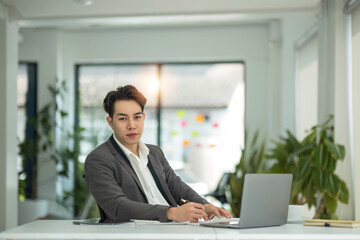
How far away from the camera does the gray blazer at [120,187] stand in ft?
8.77

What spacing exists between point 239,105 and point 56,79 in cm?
301

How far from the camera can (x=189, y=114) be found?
30.2 ft

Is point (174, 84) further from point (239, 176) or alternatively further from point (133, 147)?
point (133, 147)

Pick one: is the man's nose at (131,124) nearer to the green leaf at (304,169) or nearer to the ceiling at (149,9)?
the green leaf at (304,169)

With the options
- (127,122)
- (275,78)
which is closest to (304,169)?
(127,122)

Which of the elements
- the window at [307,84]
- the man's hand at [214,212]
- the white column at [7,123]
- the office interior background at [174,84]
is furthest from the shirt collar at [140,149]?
the office interior background at [174,84]

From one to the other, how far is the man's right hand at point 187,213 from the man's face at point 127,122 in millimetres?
537

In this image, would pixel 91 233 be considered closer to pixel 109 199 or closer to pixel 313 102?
pixel 109 199

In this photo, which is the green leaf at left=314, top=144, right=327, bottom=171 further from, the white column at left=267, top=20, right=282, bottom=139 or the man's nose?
the white column at left=267, top=20, right=282, bottom=139

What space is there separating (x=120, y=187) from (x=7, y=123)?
3720 mm

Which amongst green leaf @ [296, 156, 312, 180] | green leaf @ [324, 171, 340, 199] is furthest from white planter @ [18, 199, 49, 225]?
green leaf @ [324, 171, 340, 199]

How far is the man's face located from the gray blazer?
0.07 metres

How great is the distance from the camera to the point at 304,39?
7.02 meters

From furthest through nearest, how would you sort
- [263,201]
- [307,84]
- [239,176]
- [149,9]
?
[239,176], [307,84], [149,9], [263,201]
